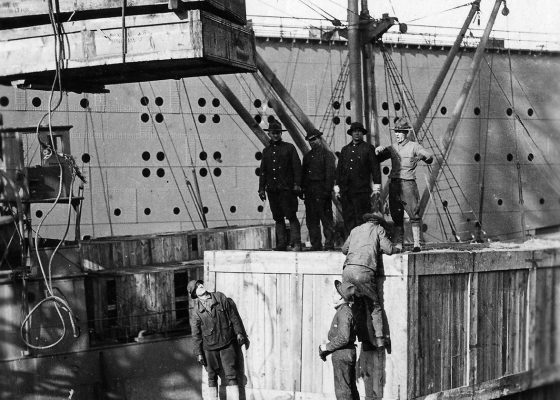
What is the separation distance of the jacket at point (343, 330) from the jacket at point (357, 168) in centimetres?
268

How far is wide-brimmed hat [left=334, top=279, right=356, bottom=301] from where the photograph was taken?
7.64 meters

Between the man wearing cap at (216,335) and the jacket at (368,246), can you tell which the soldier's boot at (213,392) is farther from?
the jacket at (368,246)

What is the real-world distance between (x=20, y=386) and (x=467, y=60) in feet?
55.5

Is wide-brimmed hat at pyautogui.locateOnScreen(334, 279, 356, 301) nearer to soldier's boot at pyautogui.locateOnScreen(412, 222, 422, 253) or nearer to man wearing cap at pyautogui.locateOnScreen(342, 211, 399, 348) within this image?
man wearing cap at pyautogui.locateOnScreen(342, 211, 399, 348)

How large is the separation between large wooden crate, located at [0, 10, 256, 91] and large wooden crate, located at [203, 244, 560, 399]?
290 centimetres

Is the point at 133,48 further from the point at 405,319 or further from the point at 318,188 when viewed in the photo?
the point at 405,319

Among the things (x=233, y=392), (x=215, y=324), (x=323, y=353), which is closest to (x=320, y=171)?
(x=215, y=324)

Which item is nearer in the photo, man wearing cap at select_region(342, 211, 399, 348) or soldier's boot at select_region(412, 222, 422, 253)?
man wearing cap at select_region(342, 211, 399, 348)

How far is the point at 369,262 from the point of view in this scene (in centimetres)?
784

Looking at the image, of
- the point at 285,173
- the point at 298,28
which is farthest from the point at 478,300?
the point at 298,28

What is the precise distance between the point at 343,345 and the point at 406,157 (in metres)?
3.03

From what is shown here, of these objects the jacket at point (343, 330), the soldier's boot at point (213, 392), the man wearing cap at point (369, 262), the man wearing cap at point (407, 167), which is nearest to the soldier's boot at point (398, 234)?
the man wearing cap at point (407, 167)

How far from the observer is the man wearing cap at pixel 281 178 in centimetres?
991

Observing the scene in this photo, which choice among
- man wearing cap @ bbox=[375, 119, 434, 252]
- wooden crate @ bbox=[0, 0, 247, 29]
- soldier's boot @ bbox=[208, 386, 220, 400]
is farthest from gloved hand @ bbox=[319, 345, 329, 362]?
wooden crate @ bbox=[0, 0, 247, 29]
